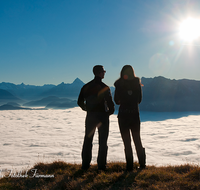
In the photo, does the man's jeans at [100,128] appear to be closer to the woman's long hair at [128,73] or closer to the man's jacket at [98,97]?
the man's jacket at [98,97]

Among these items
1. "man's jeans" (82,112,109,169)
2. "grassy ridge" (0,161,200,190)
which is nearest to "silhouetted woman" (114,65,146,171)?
"man's jeans" (82,112,109,169)

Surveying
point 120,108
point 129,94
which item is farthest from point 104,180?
point 129,94

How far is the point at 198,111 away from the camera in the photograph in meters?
107

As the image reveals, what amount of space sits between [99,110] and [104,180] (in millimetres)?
1937

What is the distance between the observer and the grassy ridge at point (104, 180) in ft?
10.3

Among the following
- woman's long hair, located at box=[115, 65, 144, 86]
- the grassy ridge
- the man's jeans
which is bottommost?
the grassy ridge

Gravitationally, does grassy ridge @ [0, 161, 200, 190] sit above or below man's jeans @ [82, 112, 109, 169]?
below

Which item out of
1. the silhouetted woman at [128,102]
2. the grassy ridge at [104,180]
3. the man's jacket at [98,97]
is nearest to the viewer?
the grassy ridge at [104,180]

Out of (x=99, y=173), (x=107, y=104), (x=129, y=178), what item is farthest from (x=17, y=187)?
(x=107, y=104)

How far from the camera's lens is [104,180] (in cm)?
345

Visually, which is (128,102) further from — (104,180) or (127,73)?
(104,180)

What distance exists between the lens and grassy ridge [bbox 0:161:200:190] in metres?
3.14

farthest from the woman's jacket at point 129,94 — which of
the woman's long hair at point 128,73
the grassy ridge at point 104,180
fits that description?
the grassy ridge at point 104,180

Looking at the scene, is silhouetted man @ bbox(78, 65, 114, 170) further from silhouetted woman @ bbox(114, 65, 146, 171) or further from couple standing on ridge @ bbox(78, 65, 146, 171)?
silhouetted woman @ bbox(114, 65, 146, 171)
